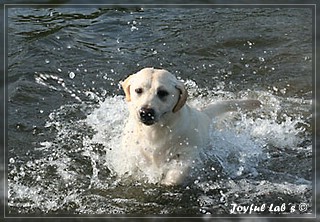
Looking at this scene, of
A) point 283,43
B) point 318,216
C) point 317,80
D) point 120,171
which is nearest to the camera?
point 318,216

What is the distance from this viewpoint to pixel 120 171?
20.1 ft

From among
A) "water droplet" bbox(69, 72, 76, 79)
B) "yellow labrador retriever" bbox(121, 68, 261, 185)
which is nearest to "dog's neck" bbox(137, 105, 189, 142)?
"yellow labrador retriever" bbox(121, 68, 261, 185)

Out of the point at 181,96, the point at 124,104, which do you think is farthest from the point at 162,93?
the point at 124,104

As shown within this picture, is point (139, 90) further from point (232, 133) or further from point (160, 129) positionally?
point (232, 133)

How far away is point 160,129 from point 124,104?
169cm

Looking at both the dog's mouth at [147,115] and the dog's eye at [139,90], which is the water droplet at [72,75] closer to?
the dog's eye at [139,90]

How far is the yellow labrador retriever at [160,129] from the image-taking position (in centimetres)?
557

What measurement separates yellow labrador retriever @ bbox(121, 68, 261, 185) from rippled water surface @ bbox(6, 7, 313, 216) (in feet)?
0.55

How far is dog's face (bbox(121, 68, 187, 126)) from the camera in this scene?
5.50 metres

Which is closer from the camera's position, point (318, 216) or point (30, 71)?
point (318, 216)

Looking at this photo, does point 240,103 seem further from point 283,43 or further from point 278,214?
point 283,43

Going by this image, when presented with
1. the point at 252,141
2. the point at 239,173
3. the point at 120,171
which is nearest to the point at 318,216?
the point at 239,173

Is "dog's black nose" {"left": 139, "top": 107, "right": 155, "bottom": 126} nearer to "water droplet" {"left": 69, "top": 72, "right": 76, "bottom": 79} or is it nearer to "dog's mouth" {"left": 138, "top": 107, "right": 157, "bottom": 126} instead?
"dog's mouth" {"left": 138, "top": 107, "right": 157, "bottom": 126}

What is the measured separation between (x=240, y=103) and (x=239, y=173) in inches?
38.1
